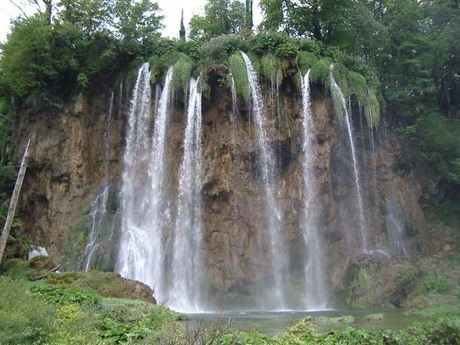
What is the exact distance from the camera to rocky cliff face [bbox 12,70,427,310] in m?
23.3

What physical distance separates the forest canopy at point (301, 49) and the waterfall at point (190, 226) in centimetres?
319

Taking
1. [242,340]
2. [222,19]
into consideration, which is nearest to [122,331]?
[242,340]

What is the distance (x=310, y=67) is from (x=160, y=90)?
25.6 ft

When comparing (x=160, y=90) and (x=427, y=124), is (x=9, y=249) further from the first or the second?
(x=427, y=124)

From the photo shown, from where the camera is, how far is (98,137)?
2698 cm

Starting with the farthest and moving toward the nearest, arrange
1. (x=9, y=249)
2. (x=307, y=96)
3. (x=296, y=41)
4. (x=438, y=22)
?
(x=438, y=22)
(x=296, y=41)
(x=307, y=96)
(x=9, y=249)

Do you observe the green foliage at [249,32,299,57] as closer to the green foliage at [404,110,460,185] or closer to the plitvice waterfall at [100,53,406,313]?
the plitvice waterfall at [100,53,406,313]

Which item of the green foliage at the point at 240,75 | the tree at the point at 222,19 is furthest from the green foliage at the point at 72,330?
the tree at the point at 222,19

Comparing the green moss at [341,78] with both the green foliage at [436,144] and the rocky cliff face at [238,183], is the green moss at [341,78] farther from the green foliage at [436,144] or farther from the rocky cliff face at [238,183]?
the green foliage at [436,144]

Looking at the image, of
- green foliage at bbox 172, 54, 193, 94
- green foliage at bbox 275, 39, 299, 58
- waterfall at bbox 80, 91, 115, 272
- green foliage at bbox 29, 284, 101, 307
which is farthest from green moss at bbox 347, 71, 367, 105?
green foliage at bbox 29, 284, 101, 307

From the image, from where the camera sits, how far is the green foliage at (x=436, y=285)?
1997 centimetres

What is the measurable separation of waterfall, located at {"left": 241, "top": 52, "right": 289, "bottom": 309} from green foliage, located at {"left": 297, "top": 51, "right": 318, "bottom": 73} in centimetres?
247

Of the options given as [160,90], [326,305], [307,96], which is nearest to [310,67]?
[307,96]

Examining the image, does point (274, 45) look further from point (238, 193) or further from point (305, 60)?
point (238, 193)
